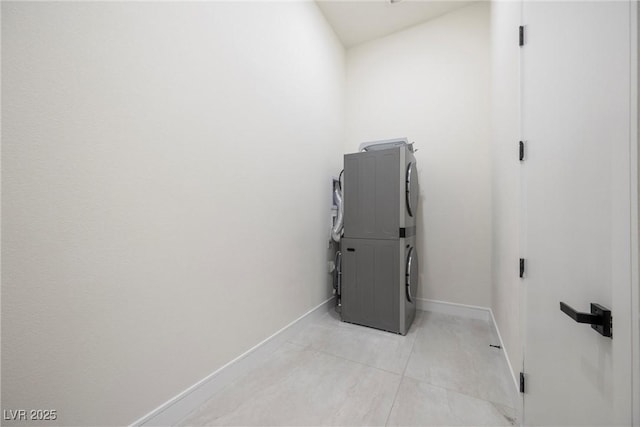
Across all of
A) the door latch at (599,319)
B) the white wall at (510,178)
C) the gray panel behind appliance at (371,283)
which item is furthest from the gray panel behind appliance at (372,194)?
the door latch at (599,319)

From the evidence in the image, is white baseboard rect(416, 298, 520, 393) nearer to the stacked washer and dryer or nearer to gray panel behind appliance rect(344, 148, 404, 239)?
the stacked washer and dryer

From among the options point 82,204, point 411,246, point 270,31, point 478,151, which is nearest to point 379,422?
point 411,246

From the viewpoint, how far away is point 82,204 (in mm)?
976

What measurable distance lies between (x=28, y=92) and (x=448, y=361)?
2821 mm

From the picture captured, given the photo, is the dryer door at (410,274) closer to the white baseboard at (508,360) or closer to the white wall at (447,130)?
the white wall at (447,130)

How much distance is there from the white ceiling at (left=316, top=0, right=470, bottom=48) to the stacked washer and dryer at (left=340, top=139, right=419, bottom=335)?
1.67m

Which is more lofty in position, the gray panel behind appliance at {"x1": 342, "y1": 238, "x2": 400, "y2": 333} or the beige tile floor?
the gray panel behind appliance at {"x1": 342, "y1": 238, "x2": 400, "y2": 333}

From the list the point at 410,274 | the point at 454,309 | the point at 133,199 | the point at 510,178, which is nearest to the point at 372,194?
the point at 410,274

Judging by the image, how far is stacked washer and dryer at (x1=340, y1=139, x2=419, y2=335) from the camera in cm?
225

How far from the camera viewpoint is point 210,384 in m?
1.47

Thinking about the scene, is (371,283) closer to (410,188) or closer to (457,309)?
(410,188)

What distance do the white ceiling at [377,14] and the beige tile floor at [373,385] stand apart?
12.0 ft

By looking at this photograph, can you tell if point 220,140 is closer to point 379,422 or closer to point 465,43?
point 379,422

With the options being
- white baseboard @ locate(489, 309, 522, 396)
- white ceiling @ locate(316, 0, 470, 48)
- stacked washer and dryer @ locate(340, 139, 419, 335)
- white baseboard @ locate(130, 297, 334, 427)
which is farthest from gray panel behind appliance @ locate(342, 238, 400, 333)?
white ceiling @ locate(316, 0, 470, 48)
